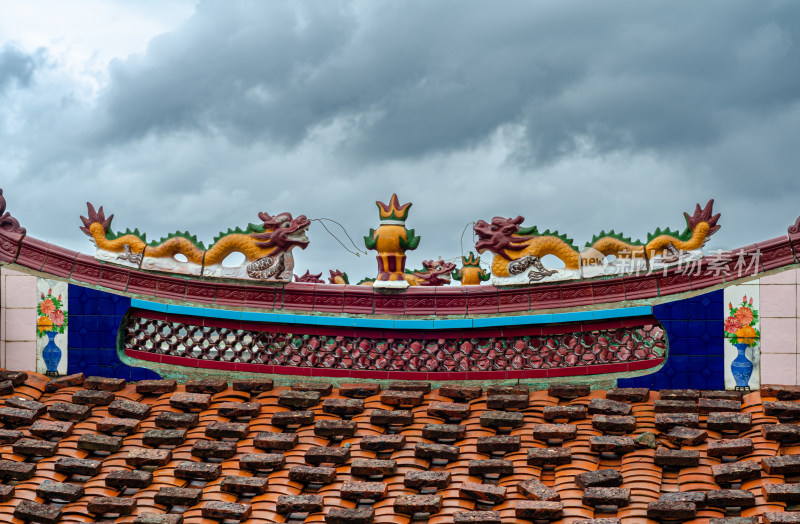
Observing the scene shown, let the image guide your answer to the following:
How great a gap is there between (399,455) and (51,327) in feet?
12.9

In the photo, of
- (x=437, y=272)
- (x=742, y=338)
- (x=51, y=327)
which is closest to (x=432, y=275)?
(x=437, y=272)

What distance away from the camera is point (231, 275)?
29.2ft

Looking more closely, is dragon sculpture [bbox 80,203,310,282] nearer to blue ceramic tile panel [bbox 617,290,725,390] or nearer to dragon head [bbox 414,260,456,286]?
dragon head [bbox 414,260,456,286]

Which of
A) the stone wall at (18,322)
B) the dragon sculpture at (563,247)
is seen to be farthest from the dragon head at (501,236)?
the stone wall at (18,322)

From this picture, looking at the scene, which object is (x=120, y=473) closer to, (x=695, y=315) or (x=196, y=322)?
(x=196, y=322)

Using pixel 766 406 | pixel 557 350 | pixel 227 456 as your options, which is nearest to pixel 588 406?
pixel 557 350

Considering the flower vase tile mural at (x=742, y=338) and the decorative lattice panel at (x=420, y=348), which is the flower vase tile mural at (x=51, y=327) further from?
the flower vase tile mural at (x=742, y=338)

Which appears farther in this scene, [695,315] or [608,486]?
[695,315]

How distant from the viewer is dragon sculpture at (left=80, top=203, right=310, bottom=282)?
8.72 metres

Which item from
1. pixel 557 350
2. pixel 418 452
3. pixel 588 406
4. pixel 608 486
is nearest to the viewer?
pixel 608 486

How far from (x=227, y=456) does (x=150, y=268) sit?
234 centimetres

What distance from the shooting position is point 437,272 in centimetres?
1052

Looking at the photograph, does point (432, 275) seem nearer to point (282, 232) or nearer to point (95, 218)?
point (282, 232)

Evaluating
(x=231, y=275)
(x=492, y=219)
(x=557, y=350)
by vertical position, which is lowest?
(x=557, y=350)
